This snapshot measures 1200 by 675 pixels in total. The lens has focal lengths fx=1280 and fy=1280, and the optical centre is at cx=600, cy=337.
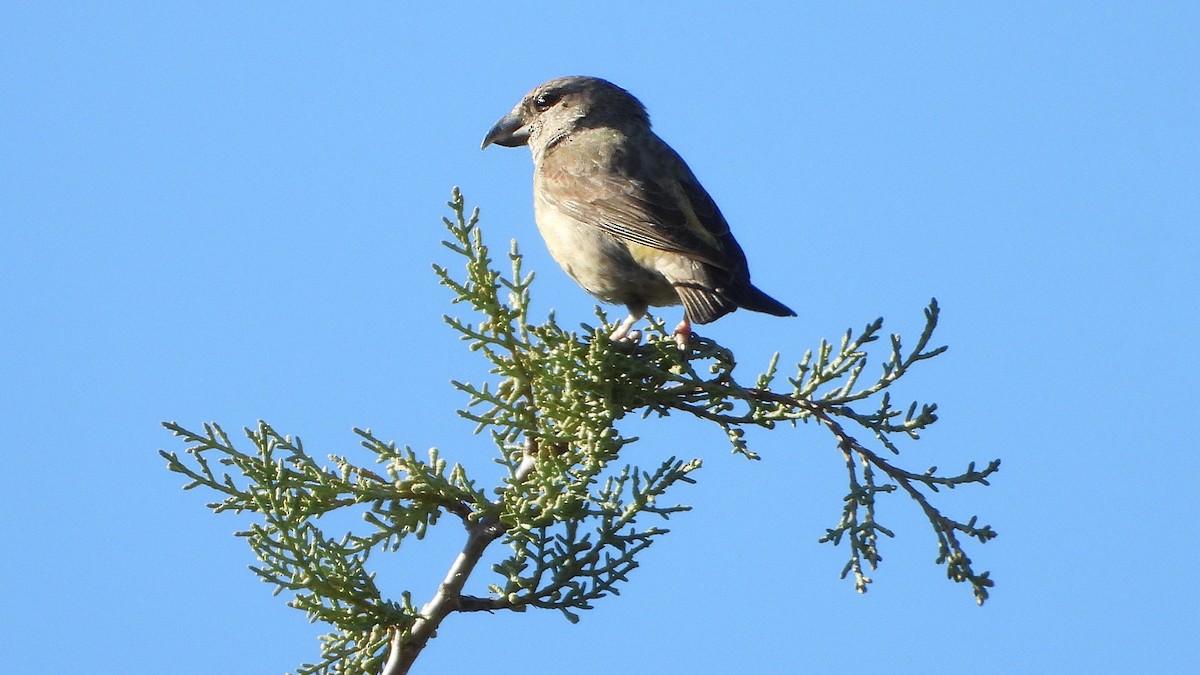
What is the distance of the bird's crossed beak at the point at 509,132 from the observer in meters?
7.66

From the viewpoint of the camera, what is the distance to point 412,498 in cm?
418

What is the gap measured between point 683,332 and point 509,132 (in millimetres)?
2760

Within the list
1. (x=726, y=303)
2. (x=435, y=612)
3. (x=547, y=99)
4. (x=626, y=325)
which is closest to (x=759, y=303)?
(x=726, y=303)

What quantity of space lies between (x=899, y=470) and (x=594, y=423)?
1.01m

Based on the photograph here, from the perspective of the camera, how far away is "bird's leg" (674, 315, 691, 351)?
5.00 metres

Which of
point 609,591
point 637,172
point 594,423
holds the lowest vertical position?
point 609,591

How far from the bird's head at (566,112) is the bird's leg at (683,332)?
215 cm

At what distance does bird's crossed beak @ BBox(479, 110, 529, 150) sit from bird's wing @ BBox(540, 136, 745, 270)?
0.68 meters

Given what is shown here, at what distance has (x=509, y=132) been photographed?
7.70 meters

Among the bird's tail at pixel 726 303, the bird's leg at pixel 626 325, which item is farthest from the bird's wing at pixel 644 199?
the bird's leg at pixel 626 325

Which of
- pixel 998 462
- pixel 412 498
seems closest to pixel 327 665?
pixel 412 498

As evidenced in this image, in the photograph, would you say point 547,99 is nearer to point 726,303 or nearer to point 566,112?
point 566,112

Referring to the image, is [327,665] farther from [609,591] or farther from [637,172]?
[637,172]

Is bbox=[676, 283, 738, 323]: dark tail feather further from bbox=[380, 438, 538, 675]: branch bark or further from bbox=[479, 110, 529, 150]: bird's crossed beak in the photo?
bbox=[479, 110, 529, 150]: bird's crossed beak
